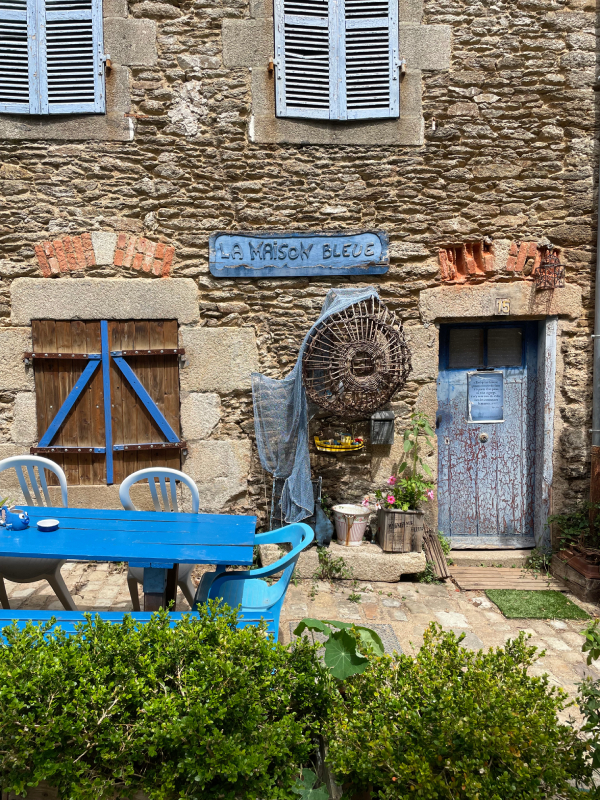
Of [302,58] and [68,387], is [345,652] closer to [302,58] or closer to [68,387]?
[68,387]

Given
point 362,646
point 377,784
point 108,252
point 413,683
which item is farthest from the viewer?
point 108,252

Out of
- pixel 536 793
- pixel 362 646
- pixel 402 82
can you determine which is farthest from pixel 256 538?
pixel 402 82

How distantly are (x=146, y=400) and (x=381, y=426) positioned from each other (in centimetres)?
176

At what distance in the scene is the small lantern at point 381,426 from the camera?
4480 mm

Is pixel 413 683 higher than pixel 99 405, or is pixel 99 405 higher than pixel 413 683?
pixel 99 405

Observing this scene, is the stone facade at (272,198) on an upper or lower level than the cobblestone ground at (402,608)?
upper

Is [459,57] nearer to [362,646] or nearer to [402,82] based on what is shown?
[402,82]

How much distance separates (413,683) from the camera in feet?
6.21

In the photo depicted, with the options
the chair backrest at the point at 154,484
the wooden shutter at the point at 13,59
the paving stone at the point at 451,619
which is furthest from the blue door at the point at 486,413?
the wooden shutter at the point at 13,59

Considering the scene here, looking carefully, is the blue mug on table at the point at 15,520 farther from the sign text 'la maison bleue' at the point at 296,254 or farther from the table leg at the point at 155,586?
the sign text 'la maison bleue' at the point at 296,254

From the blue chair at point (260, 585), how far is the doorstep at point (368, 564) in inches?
47.1

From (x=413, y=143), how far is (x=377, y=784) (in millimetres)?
4120

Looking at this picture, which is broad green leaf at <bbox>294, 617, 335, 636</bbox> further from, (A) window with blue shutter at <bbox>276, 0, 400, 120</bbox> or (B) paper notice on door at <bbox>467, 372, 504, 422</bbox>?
(A) window with blue shutter at <bbox>276, 0, 400, 120</bbox>

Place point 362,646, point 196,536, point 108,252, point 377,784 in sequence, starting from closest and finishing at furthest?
point 377,784
point 362,646
point 196,536
point 108,252
